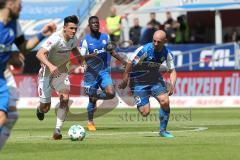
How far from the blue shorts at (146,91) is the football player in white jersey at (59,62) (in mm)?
1603

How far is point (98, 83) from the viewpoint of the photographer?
898 inches

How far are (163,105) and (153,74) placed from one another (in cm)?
138

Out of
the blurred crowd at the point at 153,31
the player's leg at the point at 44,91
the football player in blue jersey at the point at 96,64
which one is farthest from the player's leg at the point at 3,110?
the blurred crowd at the point at 153,31

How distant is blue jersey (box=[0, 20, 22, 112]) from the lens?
12164 mm

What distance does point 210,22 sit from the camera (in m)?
43.9

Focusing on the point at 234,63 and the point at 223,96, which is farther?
the point at 234,63

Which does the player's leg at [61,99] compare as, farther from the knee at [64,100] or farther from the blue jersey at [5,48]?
the blue jersey at [5,48]

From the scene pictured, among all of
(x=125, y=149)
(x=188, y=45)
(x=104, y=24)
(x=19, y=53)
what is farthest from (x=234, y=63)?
(x=19, y=53)

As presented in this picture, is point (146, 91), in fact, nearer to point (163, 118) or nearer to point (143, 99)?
point (143, 99)

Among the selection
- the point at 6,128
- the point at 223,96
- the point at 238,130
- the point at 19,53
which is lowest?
the point at 223,96

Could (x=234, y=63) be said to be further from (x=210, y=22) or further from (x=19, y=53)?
(x=19, y=53)

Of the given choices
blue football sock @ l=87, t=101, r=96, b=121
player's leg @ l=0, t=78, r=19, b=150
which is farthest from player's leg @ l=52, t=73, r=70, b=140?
player's leg @ l=0, t=78, r=19, b=150

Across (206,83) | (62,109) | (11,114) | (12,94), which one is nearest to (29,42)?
(12,94)

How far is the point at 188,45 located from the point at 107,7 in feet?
31.5
